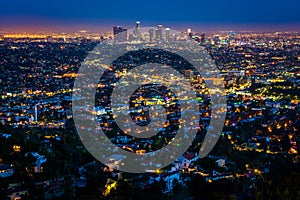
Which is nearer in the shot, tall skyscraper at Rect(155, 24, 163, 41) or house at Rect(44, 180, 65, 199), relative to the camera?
house at Rect(44, 180, 65, 199)

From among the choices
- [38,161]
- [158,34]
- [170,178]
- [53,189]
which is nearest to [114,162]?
[170,178]

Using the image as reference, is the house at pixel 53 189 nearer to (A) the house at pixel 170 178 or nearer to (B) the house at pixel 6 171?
(B) the house at pixel 6 171

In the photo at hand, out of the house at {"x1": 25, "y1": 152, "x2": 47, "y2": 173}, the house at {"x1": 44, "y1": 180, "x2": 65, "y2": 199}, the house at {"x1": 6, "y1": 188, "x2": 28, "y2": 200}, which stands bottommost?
the house at {"x1": 44, "y1": 180, "x2": 65, "y2": 199}

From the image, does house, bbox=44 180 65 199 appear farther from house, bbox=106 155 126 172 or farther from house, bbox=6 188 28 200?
Result: house, bbox=106 155 126 172

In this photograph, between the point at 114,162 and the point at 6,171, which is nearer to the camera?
the point at 6,171

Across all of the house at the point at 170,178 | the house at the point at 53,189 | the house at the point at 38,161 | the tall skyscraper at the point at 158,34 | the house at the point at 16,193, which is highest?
the tall skyscraper at the point at 158,34

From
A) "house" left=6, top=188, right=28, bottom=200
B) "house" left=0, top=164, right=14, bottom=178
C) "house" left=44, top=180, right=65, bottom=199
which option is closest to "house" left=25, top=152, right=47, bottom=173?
"house" left=0, top=164, right=14, bottom=178

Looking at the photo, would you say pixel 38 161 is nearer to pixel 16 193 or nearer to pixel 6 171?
pixel 6 171

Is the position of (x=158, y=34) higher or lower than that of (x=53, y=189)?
higher

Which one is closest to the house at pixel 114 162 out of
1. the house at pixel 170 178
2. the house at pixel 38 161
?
the house at pixel 170 178

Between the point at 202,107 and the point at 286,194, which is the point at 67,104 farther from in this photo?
the point at 286,194

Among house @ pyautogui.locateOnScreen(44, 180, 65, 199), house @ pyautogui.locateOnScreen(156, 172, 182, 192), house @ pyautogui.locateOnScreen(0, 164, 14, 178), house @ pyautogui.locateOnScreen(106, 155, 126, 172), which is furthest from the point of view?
house @ pyautogui.locateOnScreen(106, 155, 126, 172)

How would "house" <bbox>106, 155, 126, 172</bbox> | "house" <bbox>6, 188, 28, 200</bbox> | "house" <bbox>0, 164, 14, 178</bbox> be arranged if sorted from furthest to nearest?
"house" <bbox>106, 155, 126, 172</bbox>, "house" <bbox>0, 164, 14, 178</bbox>, "house" <bbox>6, 188, 28, 200</bbox>
